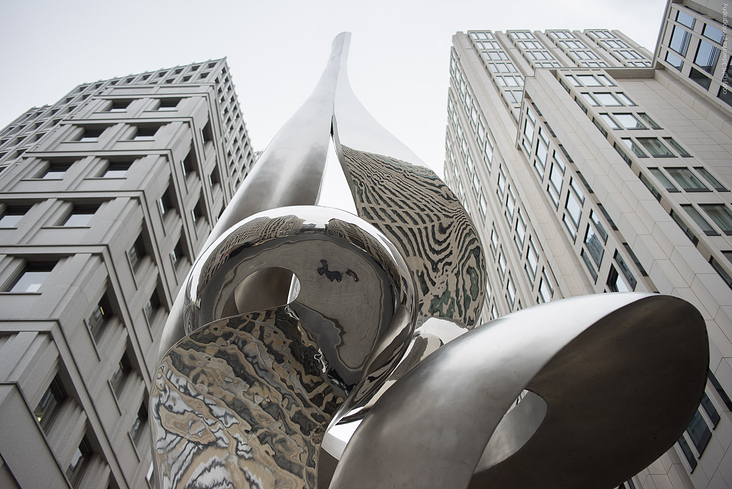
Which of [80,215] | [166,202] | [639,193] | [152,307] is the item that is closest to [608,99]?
[639,193]

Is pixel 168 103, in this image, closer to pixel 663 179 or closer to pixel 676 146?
pixel 663 179

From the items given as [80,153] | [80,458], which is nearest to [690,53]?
[80,153]

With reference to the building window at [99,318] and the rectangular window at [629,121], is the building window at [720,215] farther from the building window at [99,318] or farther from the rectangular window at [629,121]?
the building window at [99,318]

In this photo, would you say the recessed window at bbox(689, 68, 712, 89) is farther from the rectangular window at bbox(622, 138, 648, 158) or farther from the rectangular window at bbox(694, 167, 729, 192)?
the rectangular window at bbox(694, 167, 729, 192)

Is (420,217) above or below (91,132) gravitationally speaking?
above

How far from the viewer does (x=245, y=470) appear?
11.2 ft

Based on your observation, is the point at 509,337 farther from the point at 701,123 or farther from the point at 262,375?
the point at 701,123

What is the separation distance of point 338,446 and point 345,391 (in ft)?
1.25

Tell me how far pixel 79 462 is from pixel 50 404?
1.91 m

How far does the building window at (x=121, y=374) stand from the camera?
14.7 m

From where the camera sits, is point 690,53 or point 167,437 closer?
point 167,437

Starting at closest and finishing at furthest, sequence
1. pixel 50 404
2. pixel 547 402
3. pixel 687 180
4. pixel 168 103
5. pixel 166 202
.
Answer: pixel 547 402 → pixel 50 404 → pixel 687 180 → pixel 166 202 → pixel 168 103

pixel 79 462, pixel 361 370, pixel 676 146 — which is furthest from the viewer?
pixel 676 146

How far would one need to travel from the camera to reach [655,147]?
1927 cm
